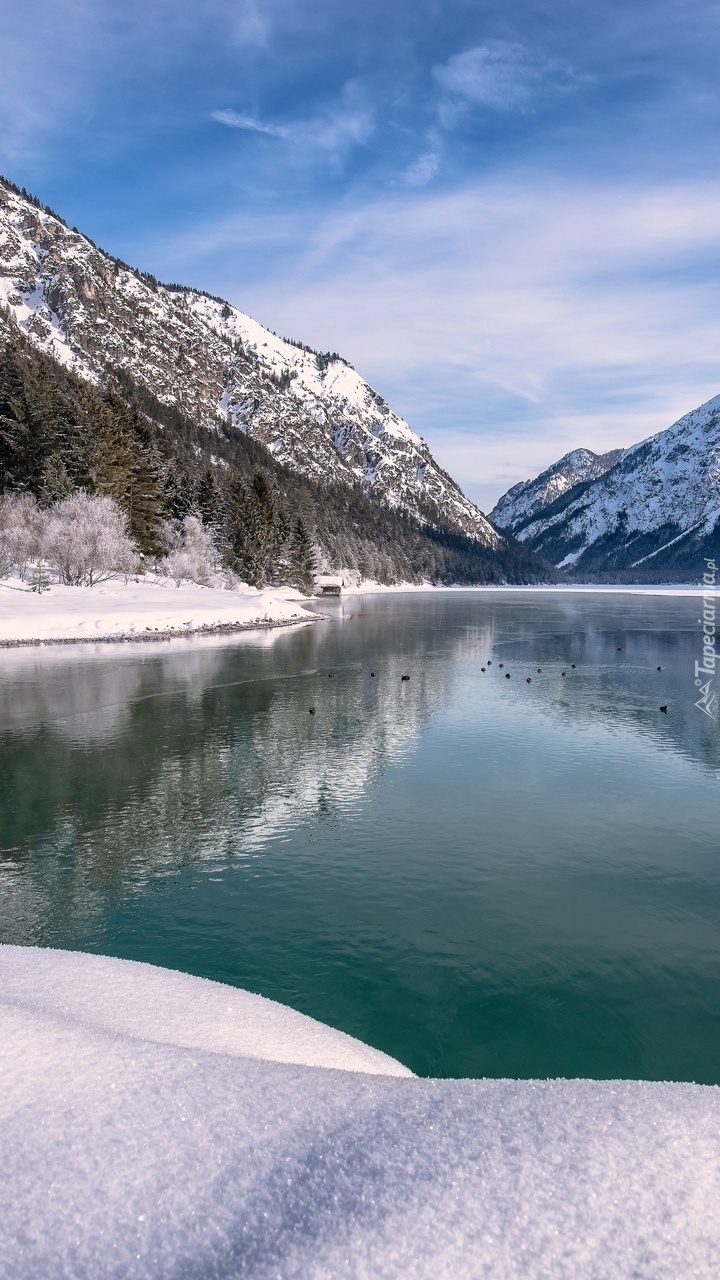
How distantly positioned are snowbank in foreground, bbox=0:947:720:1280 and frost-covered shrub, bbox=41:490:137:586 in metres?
65.0

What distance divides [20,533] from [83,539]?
5.68m

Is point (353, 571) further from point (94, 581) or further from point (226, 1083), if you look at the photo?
point (226, 1083)

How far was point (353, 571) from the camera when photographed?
Answer: 174625mm

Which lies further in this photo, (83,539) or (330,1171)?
(83,539)

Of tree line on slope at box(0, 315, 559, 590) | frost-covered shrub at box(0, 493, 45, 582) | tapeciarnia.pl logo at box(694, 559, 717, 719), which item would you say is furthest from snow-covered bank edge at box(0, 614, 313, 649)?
tapeciarnia.pl logo at box(694, 559, 717, 719)

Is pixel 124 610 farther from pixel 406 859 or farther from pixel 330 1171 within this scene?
pixel 330 1171

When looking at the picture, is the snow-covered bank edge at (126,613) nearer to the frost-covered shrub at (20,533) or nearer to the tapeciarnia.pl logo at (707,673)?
the frost-covered shrub at (20,533)

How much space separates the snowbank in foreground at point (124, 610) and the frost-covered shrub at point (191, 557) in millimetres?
3672

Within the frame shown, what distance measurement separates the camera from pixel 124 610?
57.8 m

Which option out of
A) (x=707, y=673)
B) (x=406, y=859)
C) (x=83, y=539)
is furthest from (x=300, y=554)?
(x=406, y=859)

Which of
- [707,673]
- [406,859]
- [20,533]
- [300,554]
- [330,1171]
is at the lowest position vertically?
[406,859]

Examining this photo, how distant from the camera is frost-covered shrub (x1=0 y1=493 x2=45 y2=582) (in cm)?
6372

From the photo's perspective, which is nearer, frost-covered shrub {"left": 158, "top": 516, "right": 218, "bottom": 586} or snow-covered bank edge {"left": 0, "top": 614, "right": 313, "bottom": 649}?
snow-covered bank edge {"left": 0, "top": 614, "right": 313, "bottom": 649}

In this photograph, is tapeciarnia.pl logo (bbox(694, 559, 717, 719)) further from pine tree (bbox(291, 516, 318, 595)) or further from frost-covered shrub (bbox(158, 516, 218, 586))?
pine tree (bbox(291, 516, 318, 595))
